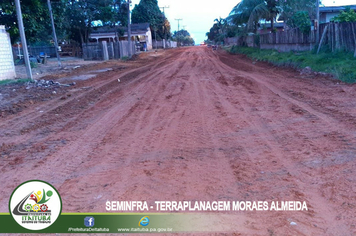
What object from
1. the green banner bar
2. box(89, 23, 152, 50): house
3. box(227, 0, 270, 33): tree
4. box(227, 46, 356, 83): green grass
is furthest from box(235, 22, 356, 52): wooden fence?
box(89, 23, 152, 50): house

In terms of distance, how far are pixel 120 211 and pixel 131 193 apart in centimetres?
43

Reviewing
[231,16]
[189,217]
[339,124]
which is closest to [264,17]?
[231,16]

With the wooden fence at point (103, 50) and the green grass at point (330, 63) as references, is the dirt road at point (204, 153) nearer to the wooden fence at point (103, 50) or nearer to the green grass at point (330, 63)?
the green grass at point (330, 63)

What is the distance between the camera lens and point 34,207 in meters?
3.60

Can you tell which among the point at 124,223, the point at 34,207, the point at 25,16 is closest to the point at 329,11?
the point at 25,16

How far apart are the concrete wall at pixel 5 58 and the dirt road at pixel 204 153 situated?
8318 mm

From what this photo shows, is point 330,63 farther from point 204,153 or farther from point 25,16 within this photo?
point 25,16

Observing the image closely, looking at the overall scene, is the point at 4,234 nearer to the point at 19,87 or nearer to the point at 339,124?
the point at 339,124

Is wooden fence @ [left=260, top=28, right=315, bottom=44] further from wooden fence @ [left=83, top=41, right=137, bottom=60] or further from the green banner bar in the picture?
the green banner bar

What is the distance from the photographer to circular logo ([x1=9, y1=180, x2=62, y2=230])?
141 inches

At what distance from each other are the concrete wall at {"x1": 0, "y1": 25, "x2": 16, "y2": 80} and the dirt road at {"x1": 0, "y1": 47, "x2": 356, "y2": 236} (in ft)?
27.3

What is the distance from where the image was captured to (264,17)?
28.9 metres

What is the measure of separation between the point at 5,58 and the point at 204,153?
50.6 feet

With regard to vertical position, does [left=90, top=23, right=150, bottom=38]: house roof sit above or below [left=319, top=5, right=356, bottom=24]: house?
above
